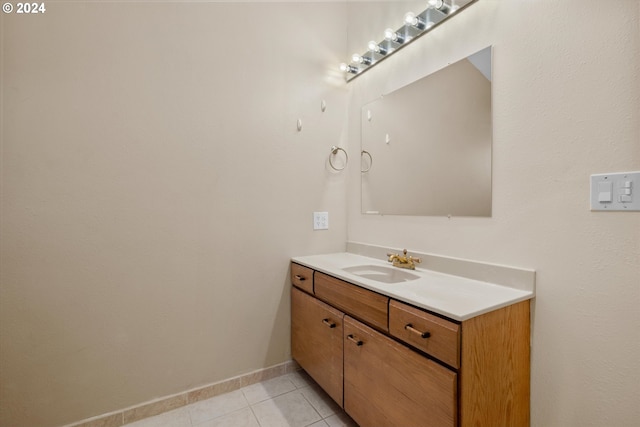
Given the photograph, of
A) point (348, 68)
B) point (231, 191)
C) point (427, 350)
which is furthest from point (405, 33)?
point (427, 350)

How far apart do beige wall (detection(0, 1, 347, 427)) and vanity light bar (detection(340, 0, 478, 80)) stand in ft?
0.85

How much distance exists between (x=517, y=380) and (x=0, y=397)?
7.08 ft

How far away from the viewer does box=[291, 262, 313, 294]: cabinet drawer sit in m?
1.76

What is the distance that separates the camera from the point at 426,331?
103 cm

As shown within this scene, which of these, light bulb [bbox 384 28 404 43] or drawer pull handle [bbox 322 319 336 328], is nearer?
drawer pull handle [bbox 322 319 336 328]

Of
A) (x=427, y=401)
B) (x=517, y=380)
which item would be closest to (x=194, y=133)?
(x=427, y=401)

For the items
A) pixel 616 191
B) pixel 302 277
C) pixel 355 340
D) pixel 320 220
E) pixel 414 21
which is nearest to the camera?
pixel 616 191

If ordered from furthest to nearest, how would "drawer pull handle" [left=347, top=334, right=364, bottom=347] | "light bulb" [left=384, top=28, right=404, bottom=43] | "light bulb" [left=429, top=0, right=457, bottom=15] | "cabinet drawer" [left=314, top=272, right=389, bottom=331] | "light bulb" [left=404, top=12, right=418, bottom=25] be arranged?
"light bulb" [left=384, top=28, right=404, bottom=43] → "light bulb" [left=404, top=12, right=418, bottom=25] → "light bulb" [left=429, top=0, right=457, bottom=15] → "drawer pull handle" [left=347, top=334, right=364, bottom=347] → "cabinet drawer" [left=314, top=272, right=389, bottom=331]

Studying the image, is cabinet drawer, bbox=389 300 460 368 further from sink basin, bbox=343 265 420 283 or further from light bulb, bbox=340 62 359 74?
light bulb, bbox=340 62 359 74

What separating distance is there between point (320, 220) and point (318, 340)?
79 cm

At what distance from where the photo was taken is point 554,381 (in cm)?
112

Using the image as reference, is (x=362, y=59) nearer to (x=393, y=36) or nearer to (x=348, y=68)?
(x=348, y=68)

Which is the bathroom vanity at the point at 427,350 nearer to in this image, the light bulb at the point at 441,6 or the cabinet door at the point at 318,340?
the cabinet door at the point at 318,340

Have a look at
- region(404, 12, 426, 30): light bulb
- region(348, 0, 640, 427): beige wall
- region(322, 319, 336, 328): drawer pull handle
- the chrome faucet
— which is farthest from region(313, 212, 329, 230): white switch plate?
region(404, 12, 426, 30): light bulb
